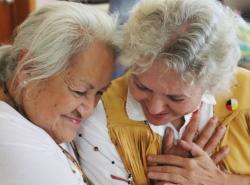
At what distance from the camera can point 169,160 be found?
4.60ft

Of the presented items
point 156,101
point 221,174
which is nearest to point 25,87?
point 156,101

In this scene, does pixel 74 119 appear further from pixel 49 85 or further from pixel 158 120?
pixel 158 120

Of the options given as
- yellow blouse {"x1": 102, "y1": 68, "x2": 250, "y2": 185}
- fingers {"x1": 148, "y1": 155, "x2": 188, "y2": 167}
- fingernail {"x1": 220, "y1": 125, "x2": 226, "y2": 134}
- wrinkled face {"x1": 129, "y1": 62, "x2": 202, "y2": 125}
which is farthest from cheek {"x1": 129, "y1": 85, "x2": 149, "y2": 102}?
fingernail {"x1": 220, "y1": 125, "x2": 226, "y2": 134}

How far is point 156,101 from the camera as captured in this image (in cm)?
130

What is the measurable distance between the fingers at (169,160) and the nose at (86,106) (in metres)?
0.28

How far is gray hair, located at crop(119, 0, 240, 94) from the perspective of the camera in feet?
3.88

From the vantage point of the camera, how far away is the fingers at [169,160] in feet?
4.59

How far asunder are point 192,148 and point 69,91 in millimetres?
481

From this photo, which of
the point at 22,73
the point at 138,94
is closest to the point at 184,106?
the point at 138,94

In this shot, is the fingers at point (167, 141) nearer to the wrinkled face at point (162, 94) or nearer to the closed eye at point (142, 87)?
the wrinkled face at point (162, 94)

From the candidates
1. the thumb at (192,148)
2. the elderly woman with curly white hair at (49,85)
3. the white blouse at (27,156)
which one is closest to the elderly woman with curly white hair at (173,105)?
the thumb at (192,148)

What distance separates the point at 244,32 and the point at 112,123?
733mm

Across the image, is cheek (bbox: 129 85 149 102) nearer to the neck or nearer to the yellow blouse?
the yellow blouse

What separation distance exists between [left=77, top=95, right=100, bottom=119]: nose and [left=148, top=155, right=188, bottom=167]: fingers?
281 mm
